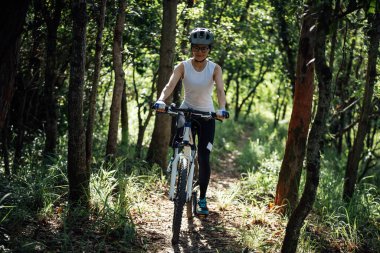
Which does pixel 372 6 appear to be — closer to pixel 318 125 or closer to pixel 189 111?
pixel 318 125

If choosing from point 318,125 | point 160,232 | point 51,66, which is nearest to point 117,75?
point 51,66

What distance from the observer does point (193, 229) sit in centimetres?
549

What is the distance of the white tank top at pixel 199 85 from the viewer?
5344 millimetres

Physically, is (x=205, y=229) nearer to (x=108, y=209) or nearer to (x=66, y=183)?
(x=108, y=209)

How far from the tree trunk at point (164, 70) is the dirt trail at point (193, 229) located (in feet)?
4.32

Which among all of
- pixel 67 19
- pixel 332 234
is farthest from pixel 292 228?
pixel 67 19

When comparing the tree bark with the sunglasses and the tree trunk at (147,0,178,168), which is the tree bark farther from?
the sunglasses

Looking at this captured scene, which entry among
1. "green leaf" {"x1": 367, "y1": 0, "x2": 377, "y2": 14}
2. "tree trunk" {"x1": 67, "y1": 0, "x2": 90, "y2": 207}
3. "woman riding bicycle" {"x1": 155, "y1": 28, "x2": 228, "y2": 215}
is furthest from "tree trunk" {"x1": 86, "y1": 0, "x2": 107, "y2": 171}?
"green leaf" {"x1": 367, "y1": 0, "x2": 377, "y2": 14}

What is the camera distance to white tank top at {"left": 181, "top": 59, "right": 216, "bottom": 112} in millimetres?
5344

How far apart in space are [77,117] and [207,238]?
2.08 metres

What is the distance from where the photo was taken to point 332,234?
5465 mm

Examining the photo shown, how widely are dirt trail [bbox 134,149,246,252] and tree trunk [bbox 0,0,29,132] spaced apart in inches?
82.3

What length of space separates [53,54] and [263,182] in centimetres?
393

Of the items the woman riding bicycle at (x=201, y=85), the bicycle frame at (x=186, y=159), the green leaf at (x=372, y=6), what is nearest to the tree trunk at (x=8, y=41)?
the woman riding bicycle at (x=201, y=85)
